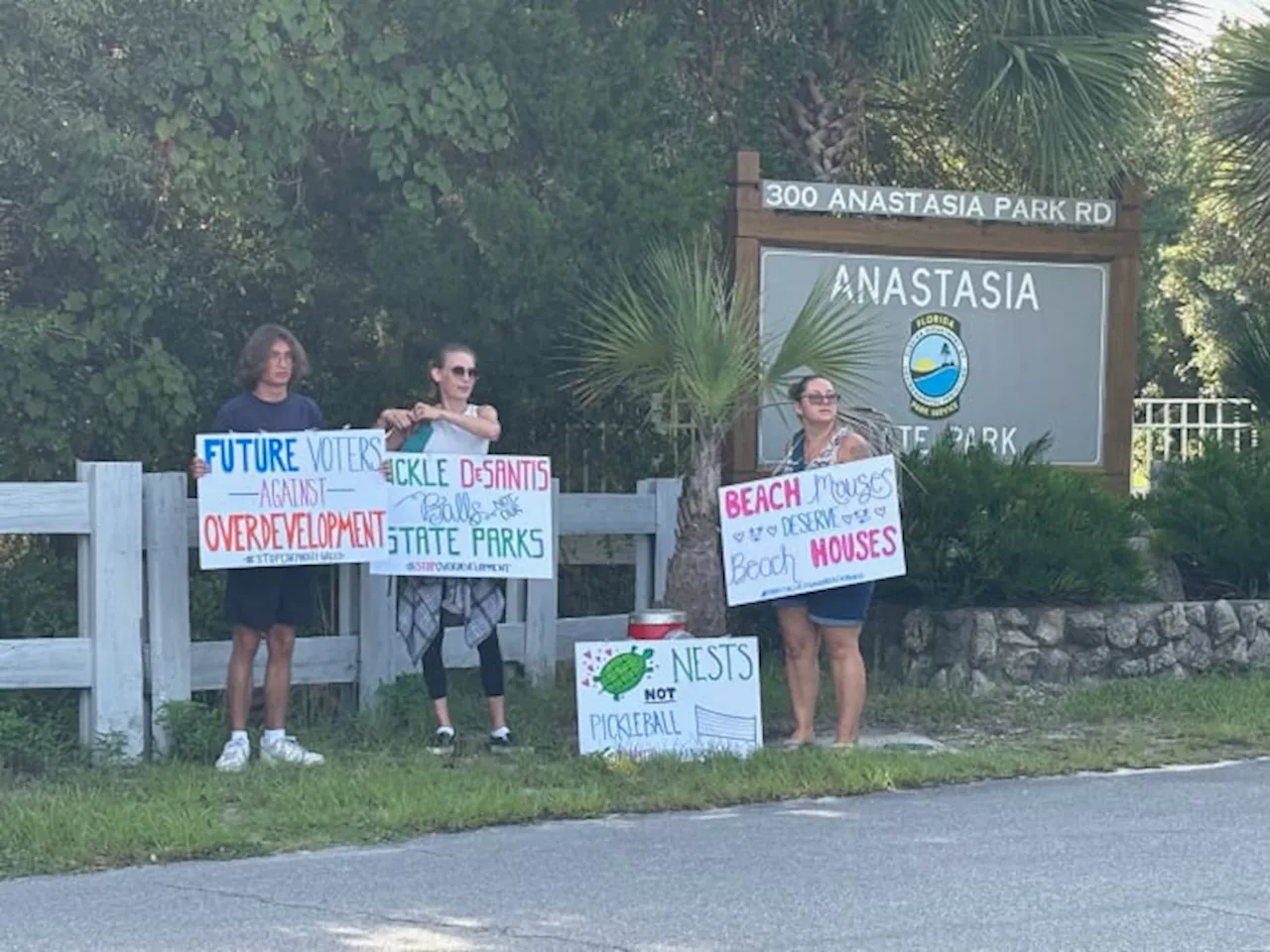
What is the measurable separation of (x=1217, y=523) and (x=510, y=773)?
5489 millimetres

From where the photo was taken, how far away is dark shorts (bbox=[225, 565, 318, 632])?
843 centimetres

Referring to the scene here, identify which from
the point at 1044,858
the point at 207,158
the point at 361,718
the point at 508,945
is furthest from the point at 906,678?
the point at 508,945

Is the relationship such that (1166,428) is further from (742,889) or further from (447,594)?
(742,889)

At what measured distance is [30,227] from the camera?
9.72 m

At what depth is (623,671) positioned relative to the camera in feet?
28.0

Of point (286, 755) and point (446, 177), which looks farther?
point (446, 177)

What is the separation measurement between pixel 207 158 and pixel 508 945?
508 centimetres

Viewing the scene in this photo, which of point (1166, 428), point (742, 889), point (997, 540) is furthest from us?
point (1166, 428)

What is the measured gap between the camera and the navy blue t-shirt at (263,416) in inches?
334

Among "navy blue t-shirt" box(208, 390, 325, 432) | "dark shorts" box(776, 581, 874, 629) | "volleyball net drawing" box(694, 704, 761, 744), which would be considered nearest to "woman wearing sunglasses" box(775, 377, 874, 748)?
"dark shorts" box(776, 581, 874, 629)

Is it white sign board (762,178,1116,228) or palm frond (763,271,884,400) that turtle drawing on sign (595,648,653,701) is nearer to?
palm frond (763,271,884,400)

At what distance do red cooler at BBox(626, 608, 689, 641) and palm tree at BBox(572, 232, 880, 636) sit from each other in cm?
46

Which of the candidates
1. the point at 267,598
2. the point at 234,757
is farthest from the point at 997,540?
the point at 234,757

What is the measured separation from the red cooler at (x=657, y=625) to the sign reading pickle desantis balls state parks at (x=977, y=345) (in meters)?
2.67
